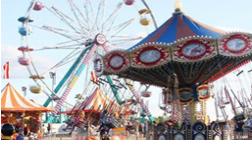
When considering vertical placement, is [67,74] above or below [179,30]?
below

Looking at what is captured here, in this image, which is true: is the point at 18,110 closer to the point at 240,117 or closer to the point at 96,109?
the point at 96,109

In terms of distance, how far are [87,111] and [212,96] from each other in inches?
539

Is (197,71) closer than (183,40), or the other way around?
(183,40)

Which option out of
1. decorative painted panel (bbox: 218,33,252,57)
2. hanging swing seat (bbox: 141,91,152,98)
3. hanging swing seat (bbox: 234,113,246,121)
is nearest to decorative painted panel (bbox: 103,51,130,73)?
decorative painted panel (bbox: 218,33,252,57)

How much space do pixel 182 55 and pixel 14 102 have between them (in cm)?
1001

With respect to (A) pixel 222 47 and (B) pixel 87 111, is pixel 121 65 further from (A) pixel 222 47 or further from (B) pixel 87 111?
(B) pixel 87 111

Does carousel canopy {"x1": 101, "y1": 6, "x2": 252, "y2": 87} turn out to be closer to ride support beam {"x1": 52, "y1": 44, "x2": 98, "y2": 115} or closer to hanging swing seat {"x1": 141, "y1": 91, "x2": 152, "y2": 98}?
ride support beam {"x1": 52, "y1": 44, "x2": 98, "y2": 115}

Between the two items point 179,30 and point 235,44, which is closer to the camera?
point 235,44

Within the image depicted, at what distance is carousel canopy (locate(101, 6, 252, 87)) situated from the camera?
513 inches

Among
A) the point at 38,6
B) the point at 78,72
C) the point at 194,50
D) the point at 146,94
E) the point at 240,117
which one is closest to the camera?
the point at 194,50

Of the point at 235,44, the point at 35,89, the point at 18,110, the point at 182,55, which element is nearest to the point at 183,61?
the point at 182,55

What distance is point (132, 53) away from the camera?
1430 cm

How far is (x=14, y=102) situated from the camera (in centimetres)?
1852

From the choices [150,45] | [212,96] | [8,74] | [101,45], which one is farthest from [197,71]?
[101,45]
